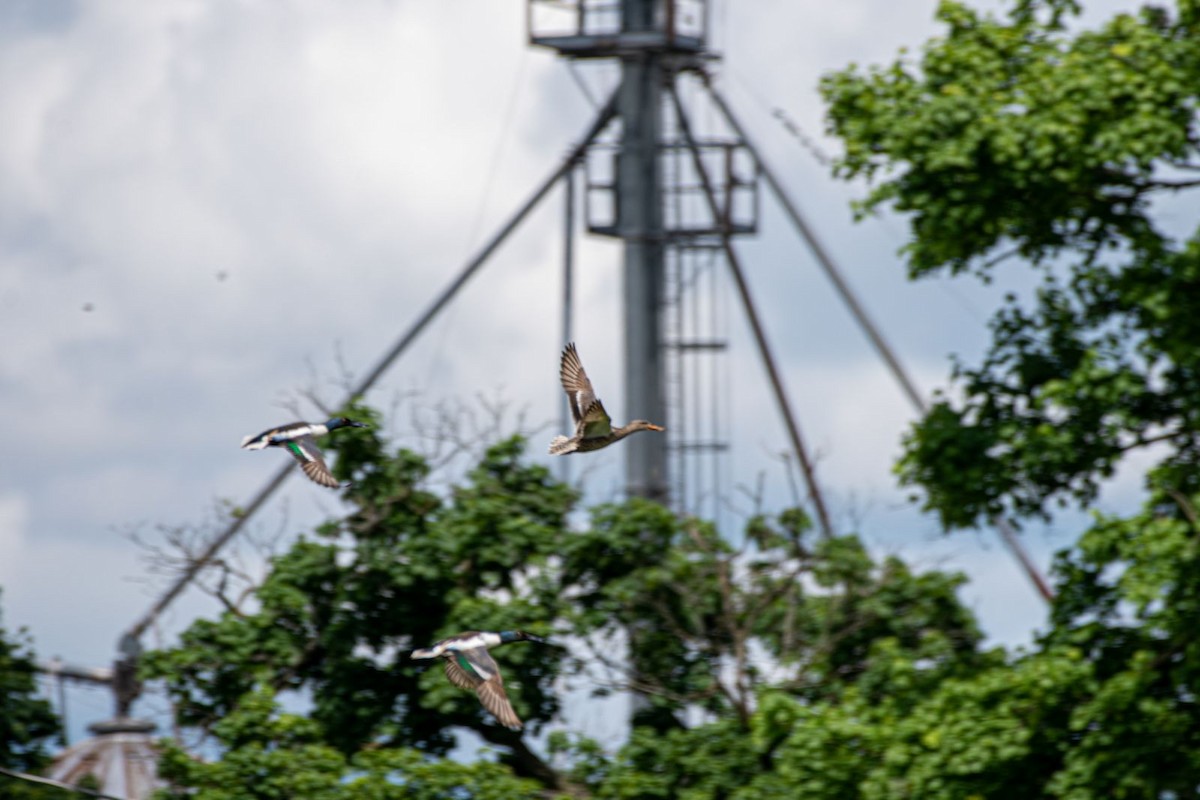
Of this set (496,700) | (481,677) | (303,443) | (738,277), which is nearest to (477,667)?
(481,677)

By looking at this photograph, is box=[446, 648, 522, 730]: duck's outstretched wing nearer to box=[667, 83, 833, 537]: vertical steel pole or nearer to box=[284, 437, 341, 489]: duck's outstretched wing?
box=[284, 437, 341, 489]: duck's outstretched wing

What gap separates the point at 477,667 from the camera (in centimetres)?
1018

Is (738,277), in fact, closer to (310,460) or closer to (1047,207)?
(1047,207)

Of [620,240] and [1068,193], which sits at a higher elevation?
[620,240]

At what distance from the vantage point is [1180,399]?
1532cm

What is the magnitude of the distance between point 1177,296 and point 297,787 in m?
7.71

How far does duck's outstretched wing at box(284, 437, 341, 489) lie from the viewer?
356 inches

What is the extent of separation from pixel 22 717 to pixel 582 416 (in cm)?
1223

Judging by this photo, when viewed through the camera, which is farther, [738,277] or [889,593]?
[738,277]

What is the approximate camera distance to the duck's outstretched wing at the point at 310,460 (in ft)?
29.6

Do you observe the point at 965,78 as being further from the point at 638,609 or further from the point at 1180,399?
the point at 638,609

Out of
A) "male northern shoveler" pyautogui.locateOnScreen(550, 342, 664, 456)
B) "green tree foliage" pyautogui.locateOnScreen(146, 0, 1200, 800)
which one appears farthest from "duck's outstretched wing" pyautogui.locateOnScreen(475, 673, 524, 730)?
"green tree foliage" pyautogui.locateOnScreen(146, 0, 1200, 800)

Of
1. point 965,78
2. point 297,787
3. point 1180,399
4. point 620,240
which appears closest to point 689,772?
point 297,787

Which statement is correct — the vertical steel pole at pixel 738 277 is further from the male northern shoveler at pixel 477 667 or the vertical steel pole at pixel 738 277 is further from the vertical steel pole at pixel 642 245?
the male northern shoveler at pixel 477 667
